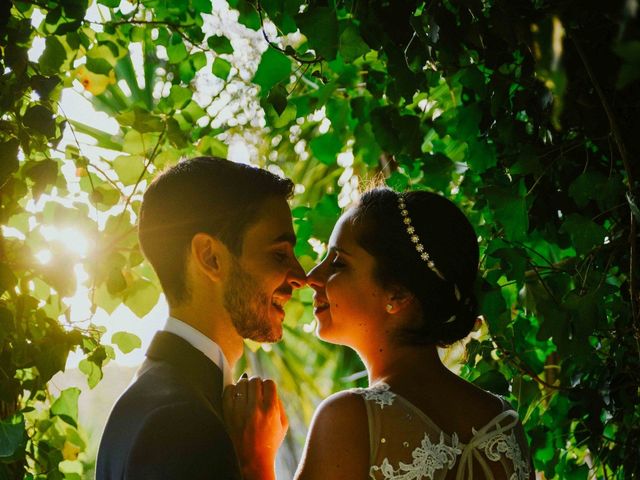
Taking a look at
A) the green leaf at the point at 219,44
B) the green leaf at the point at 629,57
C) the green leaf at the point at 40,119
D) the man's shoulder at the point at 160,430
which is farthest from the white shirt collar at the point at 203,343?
the green leaf at the point at 629,57

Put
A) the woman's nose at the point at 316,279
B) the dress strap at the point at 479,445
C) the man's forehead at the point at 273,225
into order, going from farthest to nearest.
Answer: the woman's nose at the point at 316,279
the man's forehead at the point at 273,225
the dress strap at the point at 479,445

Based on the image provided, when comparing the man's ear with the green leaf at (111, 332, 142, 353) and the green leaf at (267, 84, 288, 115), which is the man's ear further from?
the green leaf at (111, 332, 142, 353)

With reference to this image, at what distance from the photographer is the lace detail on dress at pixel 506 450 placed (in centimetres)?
154

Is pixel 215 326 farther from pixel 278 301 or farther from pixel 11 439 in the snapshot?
pixel 11 439

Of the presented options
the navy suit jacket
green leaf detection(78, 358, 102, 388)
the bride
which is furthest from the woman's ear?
green leaf detection(78, 358, 102, 388)

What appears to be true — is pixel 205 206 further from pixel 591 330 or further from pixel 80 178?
pixel 591 330

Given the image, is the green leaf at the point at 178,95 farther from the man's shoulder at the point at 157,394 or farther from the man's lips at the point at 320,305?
the man's shoulder at the point at 157,394

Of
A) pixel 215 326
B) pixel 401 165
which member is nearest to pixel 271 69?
pixel 215 326

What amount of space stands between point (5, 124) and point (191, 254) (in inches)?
18.1

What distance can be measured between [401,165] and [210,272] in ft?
2.58

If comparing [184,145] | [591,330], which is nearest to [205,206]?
[184,145]

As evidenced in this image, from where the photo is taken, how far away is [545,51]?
56cm

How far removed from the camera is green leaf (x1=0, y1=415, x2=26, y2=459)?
1435 mm

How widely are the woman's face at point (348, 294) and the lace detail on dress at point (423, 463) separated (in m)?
0.34
